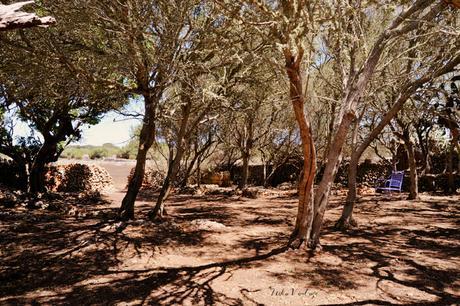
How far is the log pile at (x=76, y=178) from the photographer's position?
18719 millimetres

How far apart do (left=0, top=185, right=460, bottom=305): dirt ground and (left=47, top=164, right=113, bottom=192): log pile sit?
28.5 ft

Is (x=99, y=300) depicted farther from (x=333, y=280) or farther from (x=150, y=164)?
(x=150, y=164)

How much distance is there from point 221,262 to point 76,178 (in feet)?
52.2

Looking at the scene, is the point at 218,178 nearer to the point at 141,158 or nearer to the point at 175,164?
the point at 175,164

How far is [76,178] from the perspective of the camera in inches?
781

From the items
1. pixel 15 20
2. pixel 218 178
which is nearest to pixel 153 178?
pixel 218 178

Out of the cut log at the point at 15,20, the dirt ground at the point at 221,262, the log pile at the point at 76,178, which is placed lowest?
→ the dirt ground at the point at 221,262

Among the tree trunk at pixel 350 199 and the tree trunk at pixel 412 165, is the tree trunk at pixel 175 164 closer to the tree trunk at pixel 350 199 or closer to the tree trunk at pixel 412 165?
the tree trunk at pixel 350 199

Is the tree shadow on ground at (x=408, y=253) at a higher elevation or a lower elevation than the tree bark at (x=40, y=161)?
lower

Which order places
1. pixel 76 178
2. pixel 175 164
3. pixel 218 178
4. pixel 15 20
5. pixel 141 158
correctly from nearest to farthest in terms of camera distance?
pixel 15 20
pixel 141 158
pixel 175 164
pixel 76 178
pixel 218 178

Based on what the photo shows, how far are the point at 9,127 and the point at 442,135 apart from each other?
818 inches

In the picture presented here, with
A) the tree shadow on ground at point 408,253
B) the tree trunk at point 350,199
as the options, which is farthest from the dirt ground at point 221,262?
the tree trunk at point 350,199

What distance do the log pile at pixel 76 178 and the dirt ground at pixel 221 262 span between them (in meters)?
8.70

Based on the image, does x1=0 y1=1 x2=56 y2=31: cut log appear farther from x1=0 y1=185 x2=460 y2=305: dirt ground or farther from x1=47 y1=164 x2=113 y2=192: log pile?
x1=47 y1=164 x2=113 y2=192: log pile
